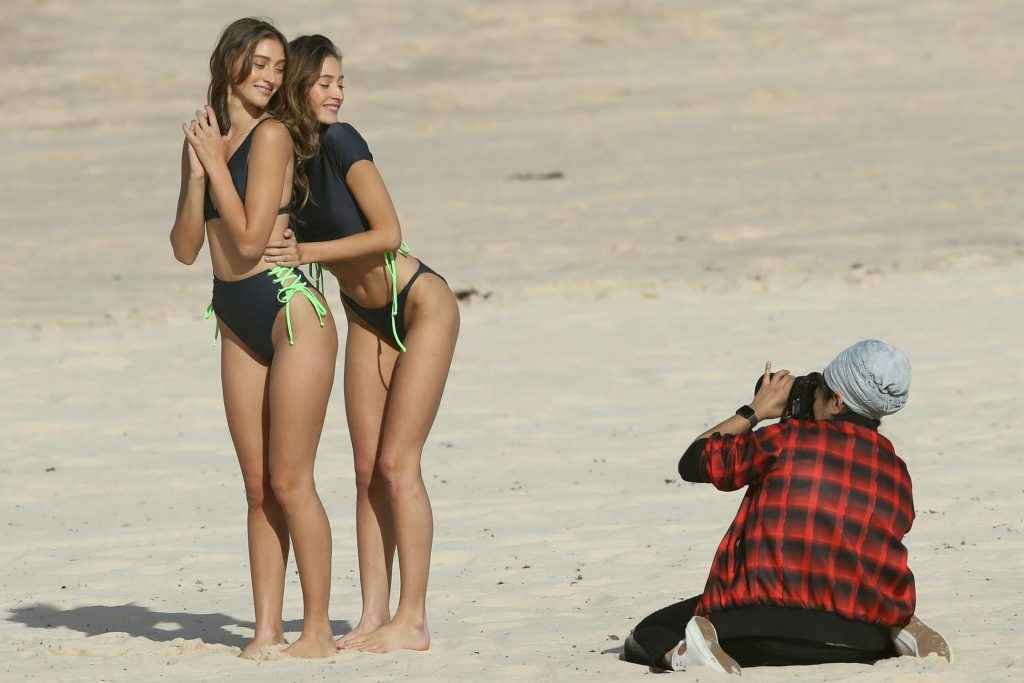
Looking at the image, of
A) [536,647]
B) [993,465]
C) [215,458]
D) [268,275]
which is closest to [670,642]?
[536,647]

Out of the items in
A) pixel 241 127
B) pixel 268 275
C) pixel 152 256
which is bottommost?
pixel 152 256

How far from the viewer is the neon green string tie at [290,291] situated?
17.3 ft

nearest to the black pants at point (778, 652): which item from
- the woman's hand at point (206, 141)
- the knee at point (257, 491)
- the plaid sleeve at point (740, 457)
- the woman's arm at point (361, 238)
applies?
the plaid sleeve at point (740, 457)

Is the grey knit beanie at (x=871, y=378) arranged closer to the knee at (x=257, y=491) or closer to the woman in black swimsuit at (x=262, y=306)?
the woman in black swimsuit at (x=262, y=306)

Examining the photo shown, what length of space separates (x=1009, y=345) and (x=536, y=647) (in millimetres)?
5969

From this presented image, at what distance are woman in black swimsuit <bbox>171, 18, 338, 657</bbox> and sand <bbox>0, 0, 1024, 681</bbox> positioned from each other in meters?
0.37

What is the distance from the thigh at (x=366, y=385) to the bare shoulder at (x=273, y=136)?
660mm

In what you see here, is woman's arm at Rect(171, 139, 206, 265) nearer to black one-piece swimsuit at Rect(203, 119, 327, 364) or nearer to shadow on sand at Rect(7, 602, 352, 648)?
black one-piece swimsuit at Rect(203, 119, 327, 364)

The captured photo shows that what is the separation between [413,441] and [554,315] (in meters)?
6.99

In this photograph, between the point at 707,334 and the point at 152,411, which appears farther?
the point at 707,334

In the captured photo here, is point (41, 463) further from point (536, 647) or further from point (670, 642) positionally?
point (670, 642)

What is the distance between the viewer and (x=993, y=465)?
8.35 meters

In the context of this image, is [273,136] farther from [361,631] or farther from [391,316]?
[361,631]

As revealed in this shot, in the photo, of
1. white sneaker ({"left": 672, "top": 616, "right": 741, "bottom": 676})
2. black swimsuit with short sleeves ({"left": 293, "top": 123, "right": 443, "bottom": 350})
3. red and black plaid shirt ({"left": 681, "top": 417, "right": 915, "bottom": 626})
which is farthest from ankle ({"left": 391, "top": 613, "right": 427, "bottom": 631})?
red and black plaid shirt ({"left": 681, "top": 417, "right": 915, "bottom": 626})
